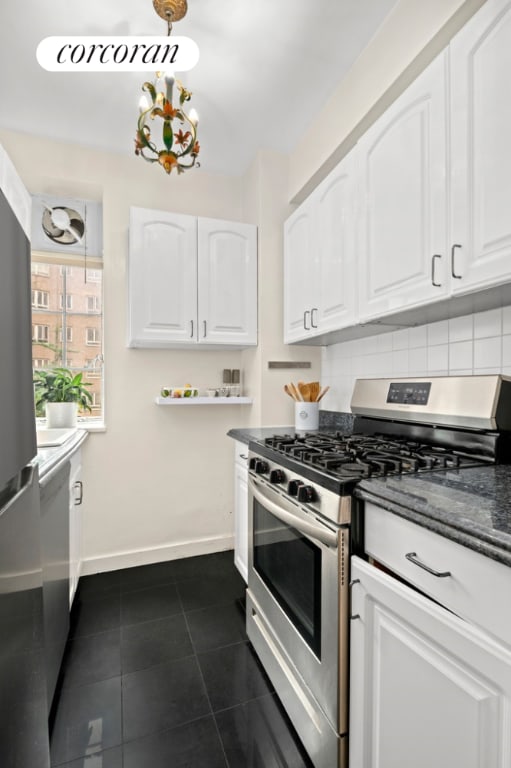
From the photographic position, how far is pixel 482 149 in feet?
3.76

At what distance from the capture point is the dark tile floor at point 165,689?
1280 millimetres

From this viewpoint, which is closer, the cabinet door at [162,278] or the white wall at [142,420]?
the cabinet door at [162,278]

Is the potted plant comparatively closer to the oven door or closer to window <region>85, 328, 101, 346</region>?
window <region>85, 328, 101, 346</region>

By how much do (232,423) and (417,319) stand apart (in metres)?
1.62

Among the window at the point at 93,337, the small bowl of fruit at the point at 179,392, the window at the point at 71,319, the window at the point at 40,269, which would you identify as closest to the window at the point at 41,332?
the window at the point at 71,319

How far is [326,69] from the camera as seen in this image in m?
1.95

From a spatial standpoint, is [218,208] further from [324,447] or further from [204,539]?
[204,539]

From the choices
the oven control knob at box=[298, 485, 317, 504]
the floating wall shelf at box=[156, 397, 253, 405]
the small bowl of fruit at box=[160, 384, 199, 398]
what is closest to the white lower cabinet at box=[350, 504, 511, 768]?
the oven control knob at box=[298, 485, 317, 504]

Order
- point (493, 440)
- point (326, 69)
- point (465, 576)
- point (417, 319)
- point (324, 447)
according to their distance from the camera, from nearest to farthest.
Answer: point (465, 576) → point (493, 440) → point (324, 447) → point (417, 319) → point (326, 69)

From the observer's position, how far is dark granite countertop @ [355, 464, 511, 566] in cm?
70

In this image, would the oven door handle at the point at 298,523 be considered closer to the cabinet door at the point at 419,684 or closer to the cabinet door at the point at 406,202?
the cabinet door at the point at 419,684

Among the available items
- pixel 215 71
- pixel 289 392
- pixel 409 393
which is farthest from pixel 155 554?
pixel 215 71

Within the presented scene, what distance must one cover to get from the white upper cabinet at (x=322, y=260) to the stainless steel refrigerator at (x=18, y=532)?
1.39 metres

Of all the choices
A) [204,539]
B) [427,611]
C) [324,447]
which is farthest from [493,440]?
[204,539]
